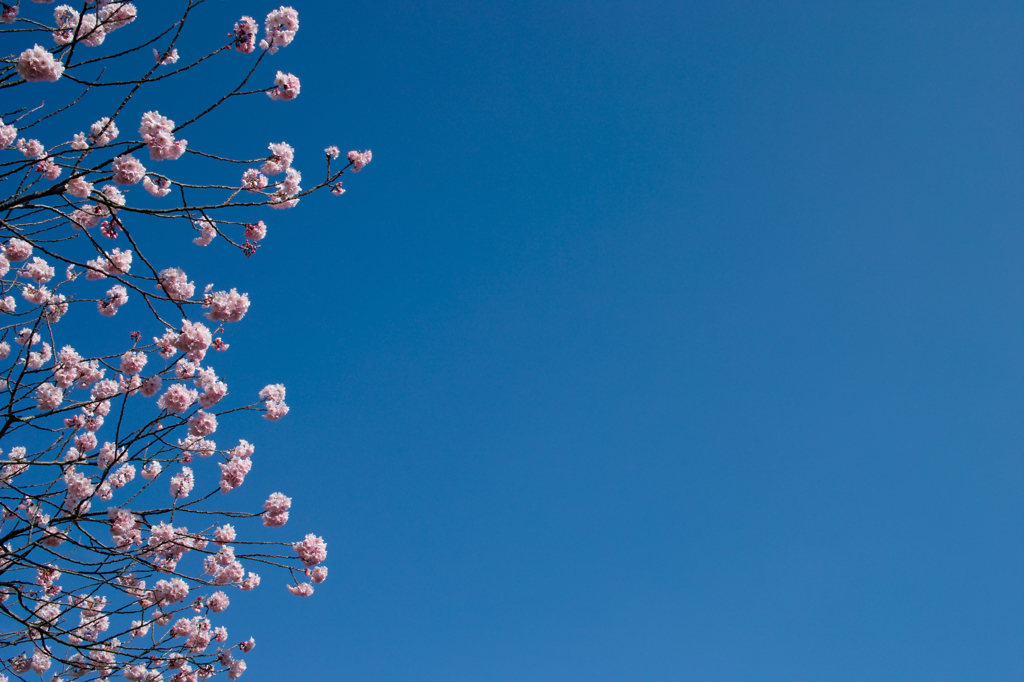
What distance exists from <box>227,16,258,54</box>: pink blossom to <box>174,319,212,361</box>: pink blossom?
213 cm

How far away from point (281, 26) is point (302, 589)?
17.6 feet

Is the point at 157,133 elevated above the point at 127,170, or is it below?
above

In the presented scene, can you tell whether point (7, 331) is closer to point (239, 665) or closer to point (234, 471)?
Answer: point (234, 471)

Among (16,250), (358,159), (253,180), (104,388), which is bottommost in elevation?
(104,388)

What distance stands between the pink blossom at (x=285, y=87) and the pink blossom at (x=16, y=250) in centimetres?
216

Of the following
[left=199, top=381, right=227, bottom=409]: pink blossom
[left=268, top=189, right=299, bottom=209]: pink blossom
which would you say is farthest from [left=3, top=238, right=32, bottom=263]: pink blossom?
[left=268, top=189, right=299, bottom=209]: pink blossom

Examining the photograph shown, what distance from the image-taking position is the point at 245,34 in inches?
177

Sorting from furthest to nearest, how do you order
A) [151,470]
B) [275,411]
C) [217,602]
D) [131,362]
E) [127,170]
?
1. [217,602]
2. [275,411]
3. [151,470]
4. [131,362]
5. [127,170]

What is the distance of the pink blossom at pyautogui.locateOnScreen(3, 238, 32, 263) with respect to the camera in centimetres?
441

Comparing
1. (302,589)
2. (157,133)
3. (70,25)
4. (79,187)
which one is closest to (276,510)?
(302,589)

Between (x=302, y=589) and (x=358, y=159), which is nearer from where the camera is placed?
(x=358, y=159)

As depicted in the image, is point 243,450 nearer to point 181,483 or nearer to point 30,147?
point 181,483

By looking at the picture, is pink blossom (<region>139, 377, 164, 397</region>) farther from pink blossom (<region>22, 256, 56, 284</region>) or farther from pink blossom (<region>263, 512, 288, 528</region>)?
pink blossom (<region>263, 512, 288, 528</region>)

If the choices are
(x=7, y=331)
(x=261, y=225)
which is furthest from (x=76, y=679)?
(x=261, y=225)
